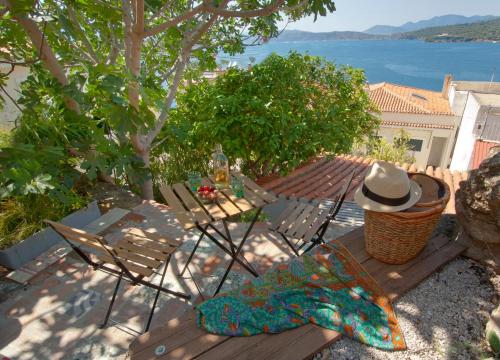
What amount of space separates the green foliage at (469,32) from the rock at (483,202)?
114498 millimetres

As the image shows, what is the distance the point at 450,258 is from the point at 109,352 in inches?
114

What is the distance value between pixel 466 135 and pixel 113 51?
1983 cm

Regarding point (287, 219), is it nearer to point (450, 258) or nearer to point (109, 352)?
point (450, 258)

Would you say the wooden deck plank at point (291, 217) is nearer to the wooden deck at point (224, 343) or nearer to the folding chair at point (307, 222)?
the folding chair at point (307, 222)

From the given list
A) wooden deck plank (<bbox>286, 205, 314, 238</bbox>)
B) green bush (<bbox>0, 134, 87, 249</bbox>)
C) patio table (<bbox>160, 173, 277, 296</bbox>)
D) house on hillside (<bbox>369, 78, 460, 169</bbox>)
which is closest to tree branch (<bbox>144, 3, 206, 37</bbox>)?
green bush (<bbox>0, 134, 87, 249</bbox>)

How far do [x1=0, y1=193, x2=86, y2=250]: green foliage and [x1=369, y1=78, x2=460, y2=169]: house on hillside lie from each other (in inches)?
848

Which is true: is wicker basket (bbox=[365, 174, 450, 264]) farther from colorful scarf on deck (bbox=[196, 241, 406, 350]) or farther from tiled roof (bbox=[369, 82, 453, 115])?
tiled roof (bbox=[369, 82, 453, 115])

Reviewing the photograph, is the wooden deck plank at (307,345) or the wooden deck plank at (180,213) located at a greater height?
the wooden deck plank at (180,213)

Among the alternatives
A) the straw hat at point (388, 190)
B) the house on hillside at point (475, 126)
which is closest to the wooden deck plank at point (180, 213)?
the straw hat at point (388, 190)

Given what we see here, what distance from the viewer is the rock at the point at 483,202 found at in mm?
2490

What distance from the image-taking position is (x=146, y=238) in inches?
111

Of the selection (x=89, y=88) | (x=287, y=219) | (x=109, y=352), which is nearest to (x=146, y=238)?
(x=109, y=352)

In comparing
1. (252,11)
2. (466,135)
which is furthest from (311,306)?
(466,135)

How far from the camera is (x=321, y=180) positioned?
6062 millimetres
